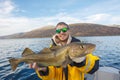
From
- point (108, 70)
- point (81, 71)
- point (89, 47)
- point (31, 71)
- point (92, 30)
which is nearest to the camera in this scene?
point (89, 47)

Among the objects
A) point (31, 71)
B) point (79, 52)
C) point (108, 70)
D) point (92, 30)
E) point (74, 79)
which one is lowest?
point (92, 30)

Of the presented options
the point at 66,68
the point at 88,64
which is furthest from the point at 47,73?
the point at 88,64

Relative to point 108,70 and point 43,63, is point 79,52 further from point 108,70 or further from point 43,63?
point 108,70

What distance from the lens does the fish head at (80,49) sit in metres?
4.25

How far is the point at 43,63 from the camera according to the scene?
15.7ft

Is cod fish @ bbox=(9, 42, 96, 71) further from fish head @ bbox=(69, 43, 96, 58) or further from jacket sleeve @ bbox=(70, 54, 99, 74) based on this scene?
jacket sleeve @ bbox=(70, 54, 99, 74)

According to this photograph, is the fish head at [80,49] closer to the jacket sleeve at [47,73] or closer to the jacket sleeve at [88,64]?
the jacket sleeve at [88,64]

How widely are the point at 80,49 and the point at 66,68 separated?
4.54 feet

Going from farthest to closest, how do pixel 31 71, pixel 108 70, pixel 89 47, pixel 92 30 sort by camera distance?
1. pixel 92 30
2. pixel 31 71
3. pixel 108 70
4. pixel 89 47

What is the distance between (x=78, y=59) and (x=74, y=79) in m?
1.06

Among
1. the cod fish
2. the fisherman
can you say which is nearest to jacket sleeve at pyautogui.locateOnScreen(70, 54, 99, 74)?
the fisherman

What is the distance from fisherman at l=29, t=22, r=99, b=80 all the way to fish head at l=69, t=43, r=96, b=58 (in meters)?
0.70

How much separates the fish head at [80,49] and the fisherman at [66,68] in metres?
0.70

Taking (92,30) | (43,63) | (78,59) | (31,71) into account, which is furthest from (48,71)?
(92,30)
